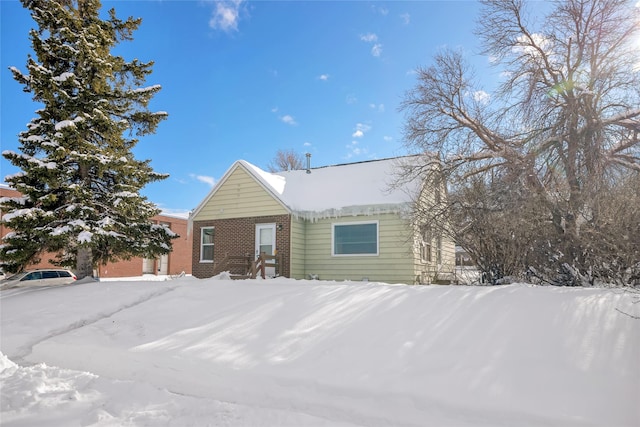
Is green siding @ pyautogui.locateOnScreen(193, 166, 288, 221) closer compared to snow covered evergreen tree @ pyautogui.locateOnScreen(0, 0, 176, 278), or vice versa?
snow covered evergreen tree @ pyautogui.locateOnScreen(0, 0, 176, 278)

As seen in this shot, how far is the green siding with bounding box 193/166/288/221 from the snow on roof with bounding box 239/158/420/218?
1.05 ft

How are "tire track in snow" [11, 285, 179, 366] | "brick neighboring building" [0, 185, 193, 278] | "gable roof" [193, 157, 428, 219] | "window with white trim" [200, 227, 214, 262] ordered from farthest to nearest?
"brick neighboring building" [0, 185, 193, 278] → "window with white trim" [200, 227, 214, 262] → "gable roof" [193, 157, 428, 219] → "tire track in snow" [11, 285, 179, 366]

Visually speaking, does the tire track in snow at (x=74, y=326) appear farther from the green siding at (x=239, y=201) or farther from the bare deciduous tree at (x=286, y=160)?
the bare deciduous tree at (x=286, y=160)

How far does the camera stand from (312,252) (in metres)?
14.0

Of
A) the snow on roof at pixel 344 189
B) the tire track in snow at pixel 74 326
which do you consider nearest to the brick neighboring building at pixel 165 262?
the snow on roof at pixel 344 189

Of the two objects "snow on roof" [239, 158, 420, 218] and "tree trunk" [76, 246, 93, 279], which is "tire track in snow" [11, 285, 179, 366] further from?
"snow on roof" [239, 158, 420, 218]

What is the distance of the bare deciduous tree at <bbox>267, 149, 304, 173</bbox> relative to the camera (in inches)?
1434

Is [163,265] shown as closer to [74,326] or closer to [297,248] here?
[297,248]

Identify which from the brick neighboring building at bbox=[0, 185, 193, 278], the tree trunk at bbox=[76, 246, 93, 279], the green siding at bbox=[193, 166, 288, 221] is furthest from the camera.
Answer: the brick neighboring building at bbox=[0, 185, 193, 278]

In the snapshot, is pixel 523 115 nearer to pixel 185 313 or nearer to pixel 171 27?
pixel 185 313

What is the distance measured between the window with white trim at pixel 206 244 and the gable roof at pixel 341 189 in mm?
880

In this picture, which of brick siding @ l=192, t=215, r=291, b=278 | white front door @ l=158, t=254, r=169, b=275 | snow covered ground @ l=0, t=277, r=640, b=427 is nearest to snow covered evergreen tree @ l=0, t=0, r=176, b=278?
brick siding @ l=192, t=215, r=291, b=278

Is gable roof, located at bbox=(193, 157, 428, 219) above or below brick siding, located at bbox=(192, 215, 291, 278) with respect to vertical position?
above

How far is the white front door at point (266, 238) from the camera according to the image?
45.8ft
